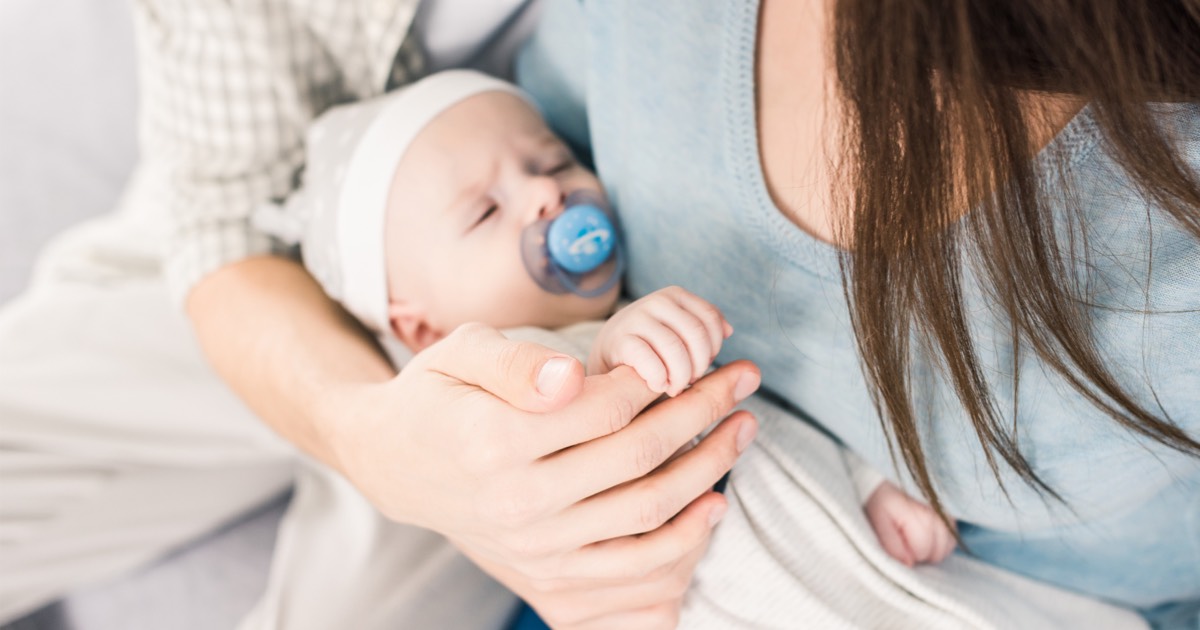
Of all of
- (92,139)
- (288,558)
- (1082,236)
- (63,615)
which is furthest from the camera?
(92,139)

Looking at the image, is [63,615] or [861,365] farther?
[63,615]

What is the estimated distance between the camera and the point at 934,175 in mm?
543

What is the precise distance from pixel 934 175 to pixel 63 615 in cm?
125

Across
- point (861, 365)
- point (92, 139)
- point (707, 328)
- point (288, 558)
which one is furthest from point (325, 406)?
point (92, 139)

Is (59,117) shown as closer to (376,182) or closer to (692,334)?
(376,182)

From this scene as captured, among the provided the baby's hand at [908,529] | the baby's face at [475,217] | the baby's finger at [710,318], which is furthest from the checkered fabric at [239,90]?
the baby's hand at [908,529]

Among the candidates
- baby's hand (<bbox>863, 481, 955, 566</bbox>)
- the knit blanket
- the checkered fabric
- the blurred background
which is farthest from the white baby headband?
the blurred background

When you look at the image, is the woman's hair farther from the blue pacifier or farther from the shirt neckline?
the blue pacifier

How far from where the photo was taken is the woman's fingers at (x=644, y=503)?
644 mm

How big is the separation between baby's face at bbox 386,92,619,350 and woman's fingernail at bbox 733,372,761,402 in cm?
31

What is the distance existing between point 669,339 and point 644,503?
130 mm

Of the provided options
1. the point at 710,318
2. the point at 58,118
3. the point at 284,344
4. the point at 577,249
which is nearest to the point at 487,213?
the point at 577,249

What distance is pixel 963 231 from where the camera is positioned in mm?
588

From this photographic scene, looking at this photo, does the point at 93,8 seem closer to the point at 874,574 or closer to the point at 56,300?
the point at 56,300
